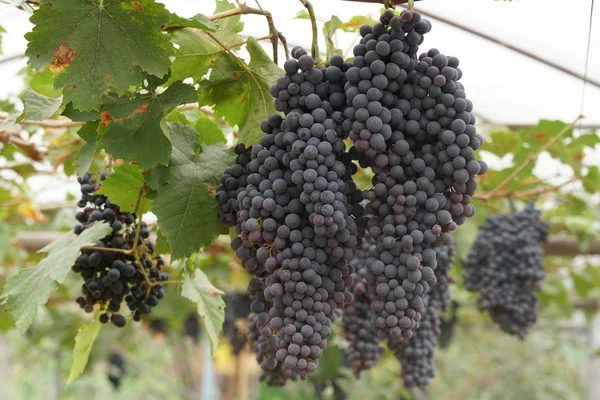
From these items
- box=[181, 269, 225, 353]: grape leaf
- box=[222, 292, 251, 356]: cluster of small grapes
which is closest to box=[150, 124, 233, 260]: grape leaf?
box=[181, 269, 225, 353]: grape leaf

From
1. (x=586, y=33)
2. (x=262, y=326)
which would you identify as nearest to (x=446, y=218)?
(x=262, y=326)

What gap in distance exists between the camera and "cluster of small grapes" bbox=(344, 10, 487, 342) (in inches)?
49.6

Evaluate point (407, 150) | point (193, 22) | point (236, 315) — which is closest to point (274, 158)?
point (407, 150)

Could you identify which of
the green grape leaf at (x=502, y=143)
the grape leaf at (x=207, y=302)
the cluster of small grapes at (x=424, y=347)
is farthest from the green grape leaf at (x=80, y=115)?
the green grape leaf at (x=502, y=143)

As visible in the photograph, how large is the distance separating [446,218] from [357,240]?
0.59ft

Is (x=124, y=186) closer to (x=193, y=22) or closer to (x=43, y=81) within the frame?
(x=193, y=22)

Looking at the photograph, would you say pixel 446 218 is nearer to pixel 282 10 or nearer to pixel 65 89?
pixel 65 89

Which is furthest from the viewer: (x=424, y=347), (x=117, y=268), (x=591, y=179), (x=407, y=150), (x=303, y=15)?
(x=591, y=179)

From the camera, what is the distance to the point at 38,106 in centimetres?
162

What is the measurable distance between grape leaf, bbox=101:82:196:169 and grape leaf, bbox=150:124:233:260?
89mm

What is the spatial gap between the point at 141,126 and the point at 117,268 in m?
0.44

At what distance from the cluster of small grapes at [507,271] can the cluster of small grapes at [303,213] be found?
1811 mm

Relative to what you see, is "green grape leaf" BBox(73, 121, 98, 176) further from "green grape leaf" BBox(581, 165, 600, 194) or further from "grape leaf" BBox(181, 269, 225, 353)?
"green grape leaf" BBox(581, 165, 600, 194)

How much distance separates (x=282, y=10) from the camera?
8.51ft
